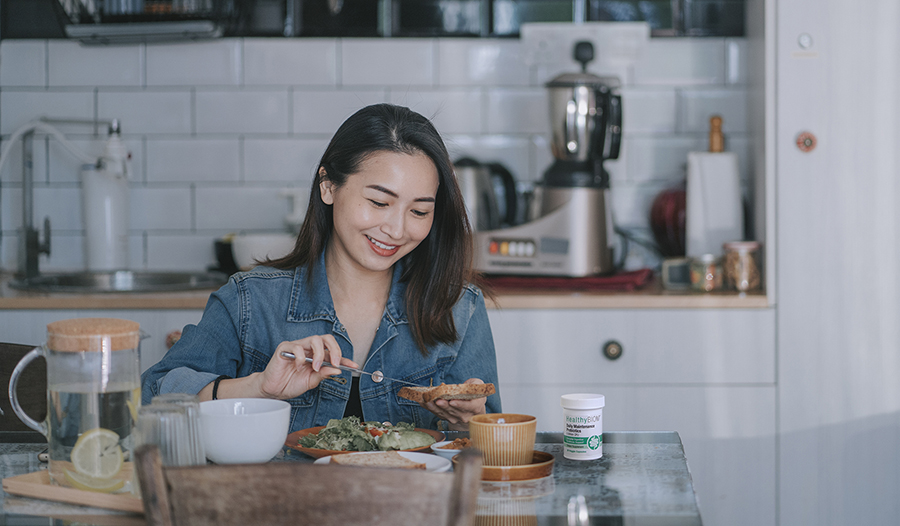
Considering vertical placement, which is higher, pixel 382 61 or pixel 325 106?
pixel 382 61

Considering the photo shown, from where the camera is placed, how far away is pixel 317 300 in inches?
59.6

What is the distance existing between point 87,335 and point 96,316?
130 centimetres

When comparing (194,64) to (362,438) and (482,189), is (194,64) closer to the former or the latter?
(482,189)

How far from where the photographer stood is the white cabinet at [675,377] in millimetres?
2137

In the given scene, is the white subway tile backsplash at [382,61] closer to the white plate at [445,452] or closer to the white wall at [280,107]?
the white wall at [280,107]

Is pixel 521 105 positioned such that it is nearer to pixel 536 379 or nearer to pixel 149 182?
pixel 536 379

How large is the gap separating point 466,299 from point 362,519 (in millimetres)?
883

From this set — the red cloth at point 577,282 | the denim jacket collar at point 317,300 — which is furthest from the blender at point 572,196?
the denim jacket collar at point 317,300

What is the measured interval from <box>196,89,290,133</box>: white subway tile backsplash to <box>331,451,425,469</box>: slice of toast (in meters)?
1.75

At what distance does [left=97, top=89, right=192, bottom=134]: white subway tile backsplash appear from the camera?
8.63ft

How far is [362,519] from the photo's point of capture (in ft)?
2.40

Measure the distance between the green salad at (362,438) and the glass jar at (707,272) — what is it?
1254mm

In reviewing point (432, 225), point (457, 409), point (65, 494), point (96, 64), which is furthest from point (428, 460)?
point (96, 64)

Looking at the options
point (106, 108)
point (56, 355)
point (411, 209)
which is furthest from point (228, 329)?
point (106, 108)
